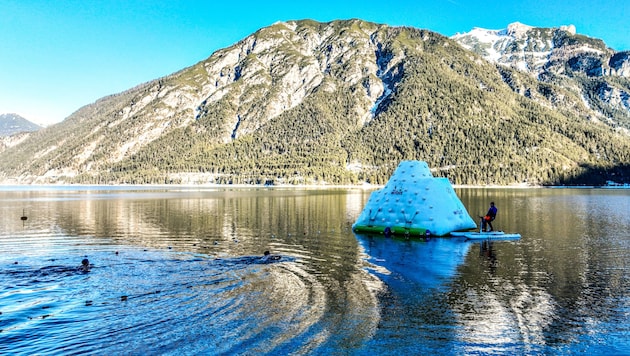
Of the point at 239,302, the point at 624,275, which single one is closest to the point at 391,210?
the point at 624,275

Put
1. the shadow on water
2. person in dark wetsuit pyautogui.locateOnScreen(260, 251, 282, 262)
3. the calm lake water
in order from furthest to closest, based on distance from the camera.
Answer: person in dark wetsuit pyautogui.locateOnScreen(260, 251, 282, 262), the shadow on water, the calm lake water

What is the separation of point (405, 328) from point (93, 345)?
39.0ft

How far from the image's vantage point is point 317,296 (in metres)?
23.3

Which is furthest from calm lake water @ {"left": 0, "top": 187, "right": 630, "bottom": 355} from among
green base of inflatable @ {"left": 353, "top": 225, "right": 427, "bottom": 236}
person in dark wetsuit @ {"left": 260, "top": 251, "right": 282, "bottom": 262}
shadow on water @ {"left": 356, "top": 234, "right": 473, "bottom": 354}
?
green base of inflatable @ {"left": 353, "top": 225, "right": 427, "bottom": 236}

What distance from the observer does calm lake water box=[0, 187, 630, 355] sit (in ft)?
55.3

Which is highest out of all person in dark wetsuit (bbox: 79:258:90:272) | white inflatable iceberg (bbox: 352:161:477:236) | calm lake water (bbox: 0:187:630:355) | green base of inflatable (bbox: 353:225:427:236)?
white inflatable iceberg (bbox: 352:161:477:236)

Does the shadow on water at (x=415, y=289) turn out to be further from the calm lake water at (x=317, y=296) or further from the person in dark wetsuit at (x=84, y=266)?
the person in dark wetsuit at (x=84, y=266)

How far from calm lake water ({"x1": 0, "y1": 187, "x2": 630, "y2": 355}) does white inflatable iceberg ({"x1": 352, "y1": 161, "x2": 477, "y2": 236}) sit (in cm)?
298

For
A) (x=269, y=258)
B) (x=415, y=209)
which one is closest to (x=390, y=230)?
(x=415, y=209)

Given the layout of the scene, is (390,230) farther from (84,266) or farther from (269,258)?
(84,266)

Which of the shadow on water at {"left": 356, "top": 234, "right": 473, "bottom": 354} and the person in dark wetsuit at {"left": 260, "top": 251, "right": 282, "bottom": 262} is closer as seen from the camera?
the shadow on water at {"left": 356, "top": 234, "right": 473, "bottom": 354}

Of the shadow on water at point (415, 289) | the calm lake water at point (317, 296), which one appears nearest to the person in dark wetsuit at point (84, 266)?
the calm lake water at point (317, 296)

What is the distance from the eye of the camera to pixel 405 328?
1827cm

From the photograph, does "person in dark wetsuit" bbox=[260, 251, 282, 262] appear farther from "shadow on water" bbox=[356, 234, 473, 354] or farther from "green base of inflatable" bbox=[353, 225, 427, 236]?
"green base of inflatable" bbox=[353, 225, 427, 236]
